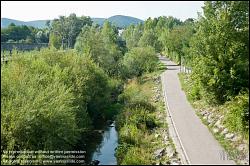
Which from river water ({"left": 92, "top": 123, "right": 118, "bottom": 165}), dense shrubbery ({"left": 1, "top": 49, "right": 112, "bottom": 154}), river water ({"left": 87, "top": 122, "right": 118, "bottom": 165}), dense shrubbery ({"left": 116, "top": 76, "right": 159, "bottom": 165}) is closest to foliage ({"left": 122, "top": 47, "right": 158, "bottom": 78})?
dense shrubbery ({"left": 116, "top": 76, "right": 159, "bottom": 165})

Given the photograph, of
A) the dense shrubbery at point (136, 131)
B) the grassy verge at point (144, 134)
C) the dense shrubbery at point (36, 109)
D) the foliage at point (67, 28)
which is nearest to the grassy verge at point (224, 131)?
the grassy verge at point (144, 134)

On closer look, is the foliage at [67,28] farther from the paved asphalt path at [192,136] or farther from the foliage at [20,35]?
the paved asphalt path at [192,136]

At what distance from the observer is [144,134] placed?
74.2 feet

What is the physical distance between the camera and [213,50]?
76.4 ft

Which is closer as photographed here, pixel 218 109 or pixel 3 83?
pixel 3 83

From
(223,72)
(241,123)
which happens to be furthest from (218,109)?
(241,123)

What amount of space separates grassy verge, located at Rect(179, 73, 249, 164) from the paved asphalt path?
0.34 meters

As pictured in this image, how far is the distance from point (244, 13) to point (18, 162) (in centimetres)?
1564

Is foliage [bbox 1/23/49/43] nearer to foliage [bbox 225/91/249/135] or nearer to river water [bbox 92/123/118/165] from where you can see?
river water [bbox 92/123/118/165]

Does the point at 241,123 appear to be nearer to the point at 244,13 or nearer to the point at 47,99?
the point at 244,13

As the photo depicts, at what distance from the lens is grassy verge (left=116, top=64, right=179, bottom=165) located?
1839cm

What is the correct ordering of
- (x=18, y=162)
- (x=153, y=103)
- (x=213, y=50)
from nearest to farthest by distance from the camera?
(x=18, y=162) < (x=213, y=50) < (x=153, y=103)

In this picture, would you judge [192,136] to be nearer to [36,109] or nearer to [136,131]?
[136,131]

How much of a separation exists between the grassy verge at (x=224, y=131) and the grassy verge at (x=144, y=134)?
262 centimetres
